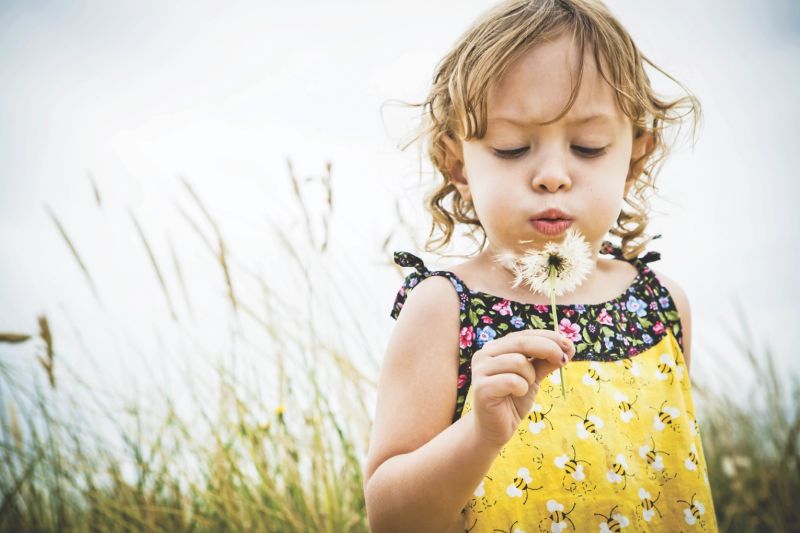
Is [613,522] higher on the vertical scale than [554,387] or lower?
lower

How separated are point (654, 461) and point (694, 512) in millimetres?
139

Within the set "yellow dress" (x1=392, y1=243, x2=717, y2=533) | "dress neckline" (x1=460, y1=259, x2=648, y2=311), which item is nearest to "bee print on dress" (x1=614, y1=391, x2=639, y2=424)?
"yellow dress" (x1=392, y1=243, x2=717, y2=533)

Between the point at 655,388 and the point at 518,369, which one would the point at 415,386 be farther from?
the point at 655,388

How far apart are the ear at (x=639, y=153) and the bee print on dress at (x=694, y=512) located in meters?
0.81

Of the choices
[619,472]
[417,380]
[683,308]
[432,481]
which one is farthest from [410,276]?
[683,308]

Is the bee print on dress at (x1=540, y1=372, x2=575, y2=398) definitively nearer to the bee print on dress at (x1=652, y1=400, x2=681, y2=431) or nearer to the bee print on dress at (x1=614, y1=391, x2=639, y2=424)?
the bee print on dress at (x1=614, y1=391, x2=639, y2=424)

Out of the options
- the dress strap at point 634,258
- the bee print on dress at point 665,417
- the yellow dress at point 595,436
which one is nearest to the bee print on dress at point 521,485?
the yellow dress at point 595,436

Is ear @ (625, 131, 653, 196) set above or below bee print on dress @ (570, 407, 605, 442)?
above

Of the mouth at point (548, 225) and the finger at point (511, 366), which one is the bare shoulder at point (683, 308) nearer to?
the mouth at point (548, 225)

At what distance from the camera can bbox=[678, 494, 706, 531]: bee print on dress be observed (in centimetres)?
142

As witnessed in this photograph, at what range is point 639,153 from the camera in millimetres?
1693

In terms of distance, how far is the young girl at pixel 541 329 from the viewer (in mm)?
1319

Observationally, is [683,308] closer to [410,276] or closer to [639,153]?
[639,153]

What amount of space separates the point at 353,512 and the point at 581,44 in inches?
69.8
